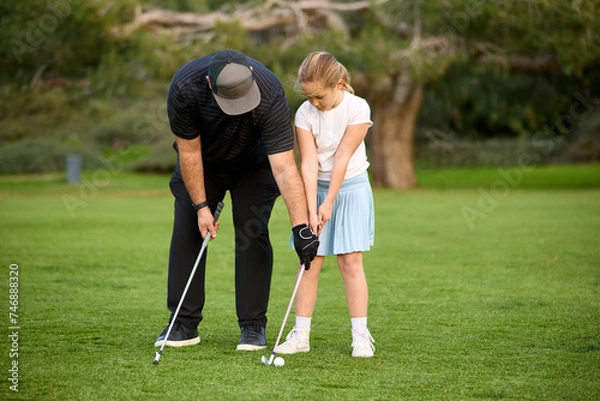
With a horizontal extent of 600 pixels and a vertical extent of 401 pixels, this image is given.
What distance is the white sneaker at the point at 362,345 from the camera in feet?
14.9

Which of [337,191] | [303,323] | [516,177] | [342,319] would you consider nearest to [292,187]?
[337,191]

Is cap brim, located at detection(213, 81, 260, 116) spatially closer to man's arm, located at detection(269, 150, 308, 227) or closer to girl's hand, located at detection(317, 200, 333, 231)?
man's arm, located at detection(269, 150, 308, 227)

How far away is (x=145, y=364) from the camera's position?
4.38m

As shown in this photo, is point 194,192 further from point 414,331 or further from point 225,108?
point 414,331

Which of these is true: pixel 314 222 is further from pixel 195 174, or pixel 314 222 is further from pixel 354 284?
pixel 195 174

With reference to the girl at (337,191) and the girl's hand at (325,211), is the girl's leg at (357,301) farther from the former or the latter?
the girl's hand at (325,211)

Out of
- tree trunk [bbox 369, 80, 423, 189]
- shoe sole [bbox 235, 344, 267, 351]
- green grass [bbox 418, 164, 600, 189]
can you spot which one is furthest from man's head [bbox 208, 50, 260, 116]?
green grass [bbox 418, 164, 600, 189]

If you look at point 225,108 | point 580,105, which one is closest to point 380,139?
point 580,105

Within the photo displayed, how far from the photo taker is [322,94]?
447 centimetres

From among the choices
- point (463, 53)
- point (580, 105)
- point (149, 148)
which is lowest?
point (149, 148)

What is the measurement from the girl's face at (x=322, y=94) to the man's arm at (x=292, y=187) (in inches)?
11.4

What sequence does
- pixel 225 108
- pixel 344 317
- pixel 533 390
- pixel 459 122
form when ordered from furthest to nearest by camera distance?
pixel 459 122 < pixel 344 317 < pixel 225 108 < pixel 533 390

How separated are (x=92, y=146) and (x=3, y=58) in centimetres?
1305

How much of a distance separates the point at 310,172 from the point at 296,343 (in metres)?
0.88
